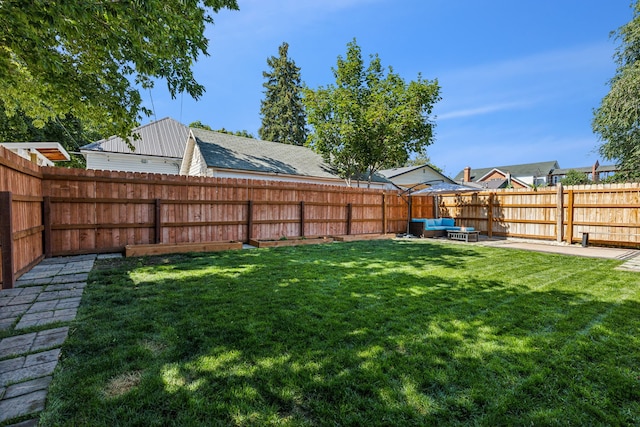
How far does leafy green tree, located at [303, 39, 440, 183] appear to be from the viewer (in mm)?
14281

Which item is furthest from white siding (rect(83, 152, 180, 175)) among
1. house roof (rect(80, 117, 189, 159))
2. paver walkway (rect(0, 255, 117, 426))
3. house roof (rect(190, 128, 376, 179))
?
paver walkway (rect(0, 255, 117, 426))

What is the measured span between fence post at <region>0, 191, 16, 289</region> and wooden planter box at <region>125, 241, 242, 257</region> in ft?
7.97

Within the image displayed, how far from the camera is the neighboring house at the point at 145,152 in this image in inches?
572

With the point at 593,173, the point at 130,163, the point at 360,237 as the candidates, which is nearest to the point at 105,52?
the point at 360,237

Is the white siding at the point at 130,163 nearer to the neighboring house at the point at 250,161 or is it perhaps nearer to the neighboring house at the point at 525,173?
the neighboring house at the point at 250,161

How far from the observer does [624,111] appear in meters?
15.8

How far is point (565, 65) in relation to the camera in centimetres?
1393

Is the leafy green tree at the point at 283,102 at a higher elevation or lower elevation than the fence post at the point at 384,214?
higher

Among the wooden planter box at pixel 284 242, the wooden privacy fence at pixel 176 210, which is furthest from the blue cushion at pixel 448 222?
the wooden planter box at pixel 284 242

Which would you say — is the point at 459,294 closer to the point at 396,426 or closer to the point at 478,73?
the point at 396,426

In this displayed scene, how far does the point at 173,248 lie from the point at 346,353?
581 cm

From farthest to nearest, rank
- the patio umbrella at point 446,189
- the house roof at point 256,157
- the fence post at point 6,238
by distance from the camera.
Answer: the house roof at point 256,157 → the patio umbrella at point 446,189 → the fence post at point 6,238

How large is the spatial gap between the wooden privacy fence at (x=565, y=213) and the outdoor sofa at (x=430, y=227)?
1.49 meters

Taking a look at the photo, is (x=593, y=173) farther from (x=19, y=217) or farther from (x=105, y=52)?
(x=19, y=217)
